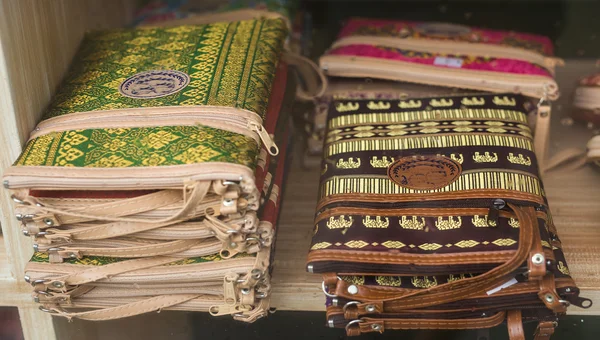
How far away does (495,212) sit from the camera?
904 millimetres

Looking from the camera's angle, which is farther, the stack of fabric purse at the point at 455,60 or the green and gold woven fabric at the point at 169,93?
the stack of fabric purse at the point at 455,60

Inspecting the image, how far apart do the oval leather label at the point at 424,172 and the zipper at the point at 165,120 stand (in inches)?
6.9

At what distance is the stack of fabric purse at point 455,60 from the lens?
3.95ft

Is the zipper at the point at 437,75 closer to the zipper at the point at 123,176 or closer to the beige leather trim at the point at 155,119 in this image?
the beige leather trim at the point at 155,119

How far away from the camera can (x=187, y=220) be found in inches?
35.4

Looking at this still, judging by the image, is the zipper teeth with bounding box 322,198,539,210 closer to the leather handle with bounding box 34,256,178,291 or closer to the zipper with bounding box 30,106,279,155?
the zipper with bounding box 30,106,279,155

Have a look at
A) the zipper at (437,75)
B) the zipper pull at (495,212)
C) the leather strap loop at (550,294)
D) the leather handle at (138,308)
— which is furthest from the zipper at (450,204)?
the zipper at (437,75)

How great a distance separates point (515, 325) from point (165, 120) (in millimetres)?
490

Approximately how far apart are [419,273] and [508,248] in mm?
107

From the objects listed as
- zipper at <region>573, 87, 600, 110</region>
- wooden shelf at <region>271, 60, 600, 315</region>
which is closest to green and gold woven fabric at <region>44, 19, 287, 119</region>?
wooden shelf at <region>271, 60, 600, 315</region>

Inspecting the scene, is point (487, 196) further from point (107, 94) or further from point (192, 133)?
point (107, 94)

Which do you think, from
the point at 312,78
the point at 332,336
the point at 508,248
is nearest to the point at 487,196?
the point at 508,248

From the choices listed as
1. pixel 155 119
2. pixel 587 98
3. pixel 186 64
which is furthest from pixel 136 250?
pixel 587 98

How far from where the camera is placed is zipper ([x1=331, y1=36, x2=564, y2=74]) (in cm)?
127
